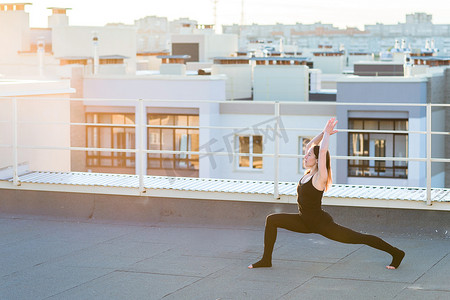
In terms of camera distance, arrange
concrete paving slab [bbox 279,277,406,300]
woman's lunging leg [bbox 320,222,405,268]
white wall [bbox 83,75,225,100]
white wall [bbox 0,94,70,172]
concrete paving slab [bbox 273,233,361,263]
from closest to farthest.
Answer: concrete paving slab [bbox 279,277,406,300] < woman's lunging leg [bbox 320,222,405,268] < concrete paving slab [bbox 273,233,361,263] < white wall [bbox 0,94,70,172] < white wall [bbox 83,75,225,100]

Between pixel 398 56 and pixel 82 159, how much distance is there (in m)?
25.8

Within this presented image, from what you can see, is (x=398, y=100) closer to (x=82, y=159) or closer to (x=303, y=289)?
(x=82, y=159)

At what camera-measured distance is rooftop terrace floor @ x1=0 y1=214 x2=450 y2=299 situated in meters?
7.50

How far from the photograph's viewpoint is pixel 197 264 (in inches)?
336

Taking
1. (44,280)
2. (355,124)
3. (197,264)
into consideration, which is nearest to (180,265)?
(197,264)

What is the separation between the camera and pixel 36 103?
13.6 m

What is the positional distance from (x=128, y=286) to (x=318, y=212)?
5.88ft

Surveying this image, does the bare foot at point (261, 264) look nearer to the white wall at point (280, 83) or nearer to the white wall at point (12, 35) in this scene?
the white wall at point (280, 83)

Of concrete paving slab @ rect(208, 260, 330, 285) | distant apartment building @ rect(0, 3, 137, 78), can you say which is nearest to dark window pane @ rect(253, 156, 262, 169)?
distant apartment building @ rect(0, 3, 137, 78)

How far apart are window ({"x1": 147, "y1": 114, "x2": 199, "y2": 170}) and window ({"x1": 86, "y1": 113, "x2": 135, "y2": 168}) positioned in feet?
2.88

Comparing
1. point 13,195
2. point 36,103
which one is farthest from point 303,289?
point 36,103

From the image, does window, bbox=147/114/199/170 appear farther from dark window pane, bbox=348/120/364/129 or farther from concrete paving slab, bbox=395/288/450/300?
concrete paving slab, bbox=395/288/450/300

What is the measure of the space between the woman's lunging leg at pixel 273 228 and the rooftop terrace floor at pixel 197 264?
9cm

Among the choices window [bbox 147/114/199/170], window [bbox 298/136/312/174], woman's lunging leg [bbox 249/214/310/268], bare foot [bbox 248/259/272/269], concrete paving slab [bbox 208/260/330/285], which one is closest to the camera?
concrete paving slab [bbox 208/260/330/285]
